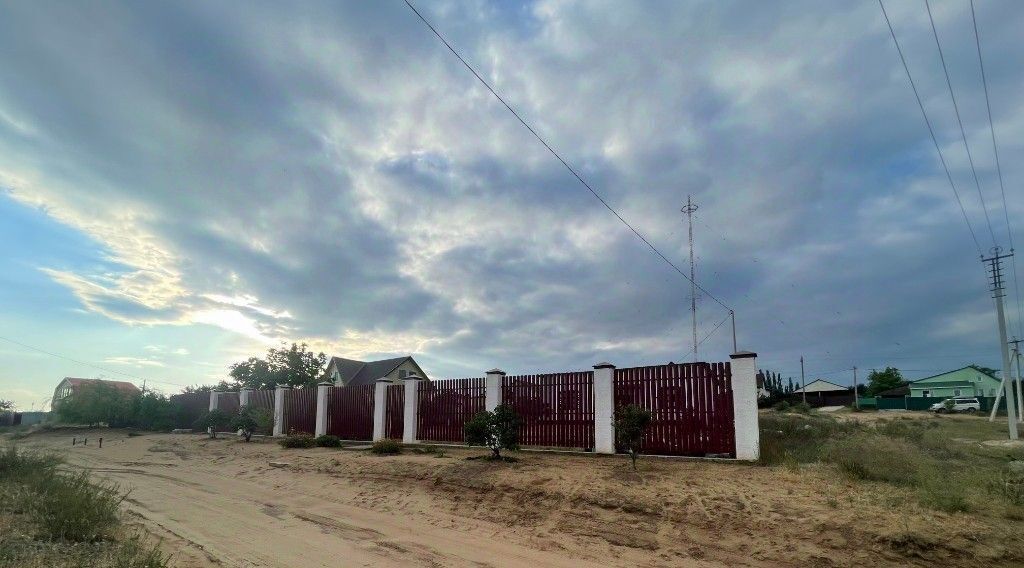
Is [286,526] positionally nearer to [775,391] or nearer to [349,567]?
[349,567]

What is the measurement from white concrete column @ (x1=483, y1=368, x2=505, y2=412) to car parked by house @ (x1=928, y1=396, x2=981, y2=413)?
1887 inches

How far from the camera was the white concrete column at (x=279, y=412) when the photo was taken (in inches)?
1006

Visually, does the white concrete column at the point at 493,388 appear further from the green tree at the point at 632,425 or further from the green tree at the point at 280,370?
the green tree at the point at 280,370

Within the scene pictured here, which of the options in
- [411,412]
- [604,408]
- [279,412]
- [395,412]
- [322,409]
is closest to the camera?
[604,408]

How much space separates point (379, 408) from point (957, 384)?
254 feet

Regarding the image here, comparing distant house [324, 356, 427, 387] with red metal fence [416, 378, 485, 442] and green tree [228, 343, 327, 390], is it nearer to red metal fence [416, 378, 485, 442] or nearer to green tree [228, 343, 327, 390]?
green tree [228, 343, 327, 390]

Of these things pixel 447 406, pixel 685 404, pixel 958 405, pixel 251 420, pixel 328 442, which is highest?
pixel 685 404

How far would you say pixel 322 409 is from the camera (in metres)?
23.3

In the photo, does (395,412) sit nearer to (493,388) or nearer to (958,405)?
(493,388)

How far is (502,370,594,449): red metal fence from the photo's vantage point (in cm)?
1435

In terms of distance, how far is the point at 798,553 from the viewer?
6781 millimetres

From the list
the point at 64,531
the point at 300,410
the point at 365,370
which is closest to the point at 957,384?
the point at 365,370

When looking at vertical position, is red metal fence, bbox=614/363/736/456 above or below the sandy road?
above

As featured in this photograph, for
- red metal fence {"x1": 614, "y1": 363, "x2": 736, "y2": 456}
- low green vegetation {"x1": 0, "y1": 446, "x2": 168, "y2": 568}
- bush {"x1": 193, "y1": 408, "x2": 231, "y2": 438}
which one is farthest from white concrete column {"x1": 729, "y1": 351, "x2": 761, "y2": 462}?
bush {"x1": 193, "y1": 408, "x2": 231, "y2": 438}
